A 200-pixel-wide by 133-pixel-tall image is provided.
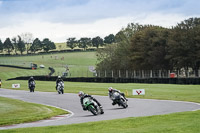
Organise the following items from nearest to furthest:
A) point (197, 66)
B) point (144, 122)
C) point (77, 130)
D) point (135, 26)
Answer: point (77, 130) → point (144, 122) → point (197, 66) → point (135, 26)

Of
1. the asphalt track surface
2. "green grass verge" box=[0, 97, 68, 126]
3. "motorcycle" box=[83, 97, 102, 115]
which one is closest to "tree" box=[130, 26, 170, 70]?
the asphalt track surface

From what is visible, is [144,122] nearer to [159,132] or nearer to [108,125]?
[108,125]

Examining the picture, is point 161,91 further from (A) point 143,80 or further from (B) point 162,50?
(B) point 162,50

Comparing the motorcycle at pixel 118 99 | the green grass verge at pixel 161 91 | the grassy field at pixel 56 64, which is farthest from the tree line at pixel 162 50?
the motorcycle at pixel 118 99

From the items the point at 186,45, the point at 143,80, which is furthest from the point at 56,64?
Result: the point at 143,80

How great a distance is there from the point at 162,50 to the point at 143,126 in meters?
70.9

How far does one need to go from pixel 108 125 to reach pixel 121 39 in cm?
10041

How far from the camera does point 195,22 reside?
83.2 meters

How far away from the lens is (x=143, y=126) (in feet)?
51.0

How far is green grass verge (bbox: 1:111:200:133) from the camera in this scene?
46.1ft

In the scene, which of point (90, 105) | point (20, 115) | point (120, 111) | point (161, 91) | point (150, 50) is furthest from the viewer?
point (150, 50)

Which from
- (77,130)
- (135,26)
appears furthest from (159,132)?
(135,26)

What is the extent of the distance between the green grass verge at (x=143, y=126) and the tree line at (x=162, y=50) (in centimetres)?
5813

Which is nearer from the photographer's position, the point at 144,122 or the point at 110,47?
the point at 144,122
